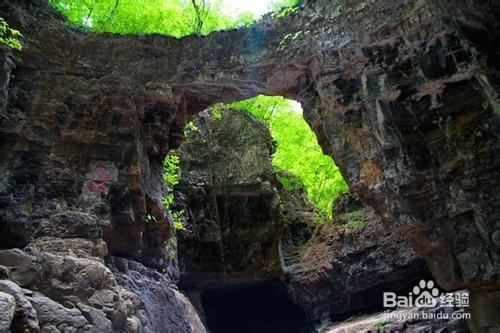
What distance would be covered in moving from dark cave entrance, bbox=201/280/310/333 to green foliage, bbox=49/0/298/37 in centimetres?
843

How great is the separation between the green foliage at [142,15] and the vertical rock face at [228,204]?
2.90 meters

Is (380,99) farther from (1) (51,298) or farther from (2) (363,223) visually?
(1) (51,298)

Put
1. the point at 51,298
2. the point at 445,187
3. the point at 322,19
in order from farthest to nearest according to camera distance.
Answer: the point at 322,19
the point at 445,187
the point at 51,298

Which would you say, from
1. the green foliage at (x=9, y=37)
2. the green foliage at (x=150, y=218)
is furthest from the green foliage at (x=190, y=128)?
the green foliage at (x=9, y=37)

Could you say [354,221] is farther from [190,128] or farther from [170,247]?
[170,247]

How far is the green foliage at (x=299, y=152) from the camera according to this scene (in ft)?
54.3

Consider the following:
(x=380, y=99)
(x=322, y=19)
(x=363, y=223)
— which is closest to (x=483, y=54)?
(x=380, y=99)

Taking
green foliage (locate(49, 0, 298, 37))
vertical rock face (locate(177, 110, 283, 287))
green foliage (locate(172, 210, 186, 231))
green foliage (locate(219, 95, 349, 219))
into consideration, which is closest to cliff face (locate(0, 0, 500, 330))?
green foliage (locate(49, 0, 298, 37))

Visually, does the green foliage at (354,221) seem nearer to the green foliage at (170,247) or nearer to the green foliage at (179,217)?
the green foliage at (179,217)

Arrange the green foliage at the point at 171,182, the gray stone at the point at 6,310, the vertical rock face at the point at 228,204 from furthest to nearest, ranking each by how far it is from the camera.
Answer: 1. the vertical rock face at the point at 228,204
2. the green foliage at the point at 171,182
3. the gray stone at the point at 6,310

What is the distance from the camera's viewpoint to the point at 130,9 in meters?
11.7

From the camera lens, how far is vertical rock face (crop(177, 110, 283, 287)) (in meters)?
13.1

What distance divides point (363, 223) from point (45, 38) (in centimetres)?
964

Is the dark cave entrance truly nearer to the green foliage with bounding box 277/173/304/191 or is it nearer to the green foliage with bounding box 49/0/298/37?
the green foliage with bounding box 277/173/304/191
